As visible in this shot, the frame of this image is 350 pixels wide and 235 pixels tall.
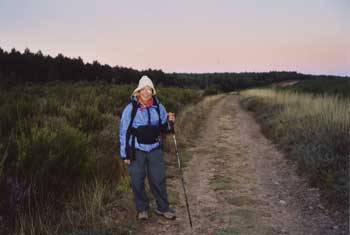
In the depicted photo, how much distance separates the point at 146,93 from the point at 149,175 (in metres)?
1.23

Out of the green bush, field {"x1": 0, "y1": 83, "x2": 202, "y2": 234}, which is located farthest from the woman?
the green bush

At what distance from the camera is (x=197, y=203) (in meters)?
5.43

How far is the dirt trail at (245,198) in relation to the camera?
177 inches

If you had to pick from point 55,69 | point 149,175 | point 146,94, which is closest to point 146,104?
point 146,94

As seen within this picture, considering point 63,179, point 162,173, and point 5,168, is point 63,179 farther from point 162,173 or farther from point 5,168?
point 162,173

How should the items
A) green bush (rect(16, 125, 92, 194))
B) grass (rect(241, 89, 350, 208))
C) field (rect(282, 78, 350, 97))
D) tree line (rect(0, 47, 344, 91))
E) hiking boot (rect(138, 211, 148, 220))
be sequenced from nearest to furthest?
green bush (rect(16, 125, 92, 194)) < hiking boot (rect(138, 211, 148, 220)) < grass (rect(241, 89, 350, 208)) < field (rect(282, 78, 350, 97)) < tree line (rect(0, 47, 344, 91))

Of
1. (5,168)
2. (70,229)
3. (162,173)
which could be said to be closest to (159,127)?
(162,173)

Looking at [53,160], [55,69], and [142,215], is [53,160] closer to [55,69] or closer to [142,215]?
[142,215]

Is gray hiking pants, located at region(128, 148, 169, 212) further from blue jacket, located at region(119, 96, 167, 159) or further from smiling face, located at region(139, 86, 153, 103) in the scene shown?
smiling face, located at region(139, 86, 153, 103)

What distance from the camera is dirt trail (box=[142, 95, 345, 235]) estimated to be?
4496 millimetres

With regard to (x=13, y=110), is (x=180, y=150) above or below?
below

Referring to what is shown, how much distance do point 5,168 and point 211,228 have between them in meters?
2.97

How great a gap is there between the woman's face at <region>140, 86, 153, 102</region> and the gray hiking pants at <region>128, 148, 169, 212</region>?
29.7 inches

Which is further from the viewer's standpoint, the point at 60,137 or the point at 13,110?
the point at 13,110
